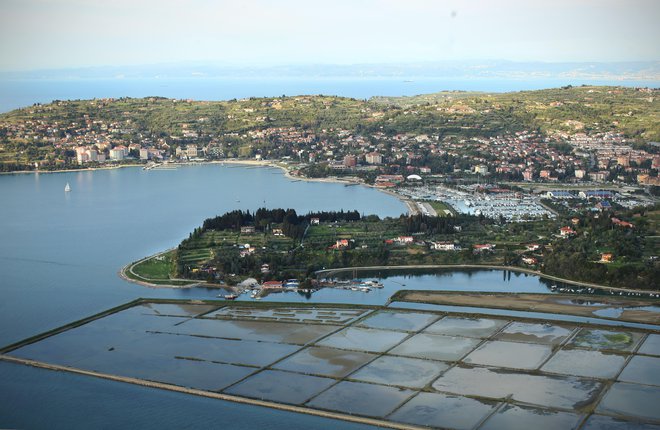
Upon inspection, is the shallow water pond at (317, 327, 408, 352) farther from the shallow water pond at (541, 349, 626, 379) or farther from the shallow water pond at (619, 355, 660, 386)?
the shallow water pond at (619, 355, 660, 386)

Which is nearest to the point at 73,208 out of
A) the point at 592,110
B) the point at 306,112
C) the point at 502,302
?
the point at 502,302

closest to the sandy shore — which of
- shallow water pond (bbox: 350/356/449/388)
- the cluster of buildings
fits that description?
shallow water pond (bbox: 350/356/449/388)

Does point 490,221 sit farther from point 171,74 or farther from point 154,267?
point 171,74

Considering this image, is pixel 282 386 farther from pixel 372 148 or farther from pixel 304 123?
pixel 304 123

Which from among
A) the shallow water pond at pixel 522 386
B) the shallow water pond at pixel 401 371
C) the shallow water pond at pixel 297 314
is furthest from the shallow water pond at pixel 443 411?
the shallow water pond at pixel 297 314

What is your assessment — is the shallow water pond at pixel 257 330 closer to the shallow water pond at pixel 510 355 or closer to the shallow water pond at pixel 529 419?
the shallow water pond at pixel 510 355
